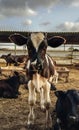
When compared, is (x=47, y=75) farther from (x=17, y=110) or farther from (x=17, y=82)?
(x=17, y=82)

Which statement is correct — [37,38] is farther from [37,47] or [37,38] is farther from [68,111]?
[68,111]

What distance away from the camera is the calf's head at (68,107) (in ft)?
19.8

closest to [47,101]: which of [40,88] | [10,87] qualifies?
[40,88]

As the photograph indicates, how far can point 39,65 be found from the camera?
6918mm

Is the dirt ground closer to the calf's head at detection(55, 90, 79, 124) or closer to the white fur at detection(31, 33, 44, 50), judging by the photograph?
the calf's head at detection(55, 90, 79, 124)

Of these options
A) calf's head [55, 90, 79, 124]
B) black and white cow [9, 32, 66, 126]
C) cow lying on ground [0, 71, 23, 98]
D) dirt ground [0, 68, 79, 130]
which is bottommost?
dirt ground [0, 68, 79, 130]

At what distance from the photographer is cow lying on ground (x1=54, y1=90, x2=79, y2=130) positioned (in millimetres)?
6047

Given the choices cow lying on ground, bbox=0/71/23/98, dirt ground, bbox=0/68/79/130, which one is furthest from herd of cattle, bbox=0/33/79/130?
cow lying on ground, bbox=0/71/23/98

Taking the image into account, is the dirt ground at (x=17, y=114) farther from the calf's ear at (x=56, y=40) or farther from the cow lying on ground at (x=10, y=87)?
the calf's ear at (x=56, y=40)

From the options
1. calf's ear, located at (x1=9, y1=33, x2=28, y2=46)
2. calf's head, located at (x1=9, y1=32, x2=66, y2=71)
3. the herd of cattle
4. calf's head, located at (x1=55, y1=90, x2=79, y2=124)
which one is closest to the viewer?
calf's head, located at (x1=55, y1=90, x2=79, y2=124)

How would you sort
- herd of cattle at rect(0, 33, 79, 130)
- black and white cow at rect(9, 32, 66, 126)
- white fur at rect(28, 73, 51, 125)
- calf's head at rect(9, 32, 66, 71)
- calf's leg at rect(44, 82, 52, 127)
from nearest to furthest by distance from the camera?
herd of cattle at rect(0, 33, 79, 130) < calf's head at rect(9, 32, 66, 71) < black and white cow at rect(9, 32, 66, 126) < white fur at rect(28, 73, 51, 125) < calf's leg at rect(44, 82, 52, 127)

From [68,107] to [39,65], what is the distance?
1107 mm

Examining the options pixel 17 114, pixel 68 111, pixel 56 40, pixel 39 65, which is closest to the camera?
pixel 68 111

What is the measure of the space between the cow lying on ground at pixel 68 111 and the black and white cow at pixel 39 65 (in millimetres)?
576
